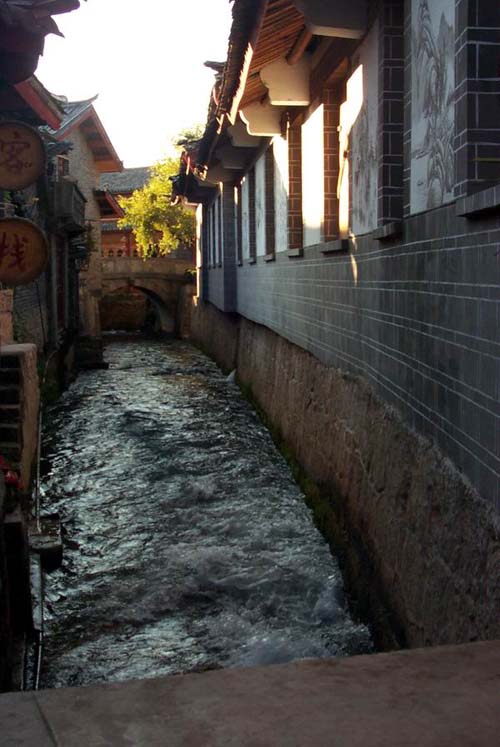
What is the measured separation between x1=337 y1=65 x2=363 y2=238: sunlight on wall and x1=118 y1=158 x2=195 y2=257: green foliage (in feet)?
111

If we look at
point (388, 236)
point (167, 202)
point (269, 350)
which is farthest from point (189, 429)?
point (167, 202)

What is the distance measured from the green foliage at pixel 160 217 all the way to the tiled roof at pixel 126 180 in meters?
9.22

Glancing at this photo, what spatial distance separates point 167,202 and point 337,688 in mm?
40155

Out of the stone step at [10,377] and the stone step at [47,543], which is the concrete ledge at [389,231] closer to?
the stone step at [47,543]

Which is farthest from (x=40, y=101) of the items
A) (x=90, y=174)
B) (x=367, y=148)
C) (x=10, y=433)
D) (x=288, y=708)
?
(x=90, y=174)

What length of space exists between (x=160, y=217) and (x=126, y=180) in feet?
42.5

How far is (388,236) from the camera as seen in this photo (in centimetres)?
550

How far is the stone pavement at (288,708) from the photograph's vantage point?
2.12 meters

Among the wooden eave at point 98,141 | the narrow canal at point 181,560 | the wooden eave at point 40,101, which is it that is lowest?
the narrow canal at point 181,560

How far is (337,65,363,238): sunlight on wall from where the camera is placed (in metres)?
6.81

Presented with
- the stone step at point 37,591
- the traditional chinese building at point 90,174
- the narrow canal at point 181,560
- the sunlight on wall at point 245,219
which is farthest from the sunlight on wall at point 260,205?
the traditional chinese building at point 90,174

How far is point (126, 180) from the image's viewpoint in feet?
177

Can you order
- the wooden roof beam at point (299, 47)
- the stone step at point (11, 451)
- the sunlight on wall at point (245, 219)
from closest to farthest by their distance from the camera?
the wooden roof beam at point (299, 47)
the stone step at point (11, 451)
the sunlight on wall at point (245, 219)

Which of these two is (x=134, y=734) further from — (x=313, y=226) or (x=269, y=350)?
(x=269, y=350)
